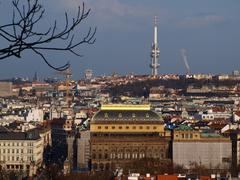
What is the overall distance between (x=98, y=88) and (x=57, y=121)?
258 feet

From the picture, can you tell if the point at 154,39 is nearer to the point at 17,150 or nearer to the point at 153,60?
the point at 153,60

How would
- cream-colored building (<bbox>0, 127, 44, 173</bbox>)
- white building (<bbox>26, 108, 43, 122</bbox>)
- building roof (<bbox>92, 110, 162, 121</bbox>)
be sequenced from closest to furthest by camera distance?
building roof (<bbox>92, 110, 162, 121</bbox>)
cream-colored building (<bbox>0, 127, 44, 173</bbox>)
white building (<bbox>26, 108, 43, 122</bbox>)

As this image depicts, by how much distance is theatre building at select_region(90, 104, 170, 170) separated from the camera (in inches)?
1938

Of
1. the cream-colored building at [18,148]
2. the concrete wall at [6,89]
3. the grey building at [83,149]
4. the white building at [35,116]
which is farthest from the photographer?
the concrete wall at [6,89]

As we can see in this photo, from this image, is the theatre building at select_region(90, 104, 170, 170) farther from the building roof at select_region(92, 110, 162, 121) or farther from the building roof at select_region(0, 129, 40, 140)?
the building roof at select_region(0, 129, 40, 140)

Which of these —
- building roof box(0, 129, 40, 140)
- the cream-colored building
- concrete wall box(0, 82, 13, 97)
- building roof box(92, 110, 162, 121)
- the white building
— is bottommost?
the cream-colored building

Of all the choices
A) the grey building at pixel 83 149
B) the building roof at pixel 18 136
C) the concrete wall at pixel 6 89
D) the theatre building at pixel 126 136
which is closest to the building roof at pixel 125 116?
the theatre building at pixel 126 136

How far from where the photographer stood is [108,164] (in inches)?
1886

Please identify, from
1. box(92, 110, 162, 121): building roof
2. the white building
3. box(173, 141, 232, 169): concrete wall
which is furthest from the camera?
the white building

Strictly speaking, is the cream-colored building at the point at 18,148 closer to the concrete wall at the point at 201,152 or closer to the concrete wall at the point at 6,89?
the concrete wall at the point at 201,152

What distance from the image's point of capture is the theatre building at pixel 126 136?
1938 inches

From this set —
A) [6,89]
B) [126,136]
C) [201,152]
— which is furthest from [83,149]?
[6,89]

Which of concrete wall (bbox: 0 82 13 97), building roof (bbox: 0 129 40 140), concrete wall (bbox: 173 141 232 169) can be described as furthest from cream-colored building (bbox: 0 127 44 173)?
concrete wall (bbox: 0 82 13 97)

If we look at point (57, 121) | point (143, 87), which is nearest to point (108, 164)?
point (57, 121)
